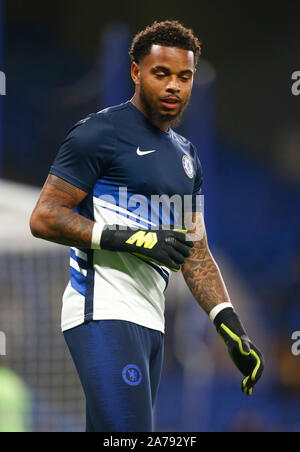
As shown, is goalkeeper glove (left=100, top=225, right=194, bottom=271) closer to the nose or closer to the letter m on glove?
the letter m on glove

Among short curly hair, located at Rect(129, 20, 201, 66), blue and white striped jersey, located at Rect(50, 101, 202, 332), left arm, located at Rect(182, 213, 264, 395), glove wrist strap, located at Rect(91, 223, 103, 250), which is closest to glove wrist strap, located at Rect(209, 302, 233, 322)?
left arm, located at Rect(182, 213, 264, 395)

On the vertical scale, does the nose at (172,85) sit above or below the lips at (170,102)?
above

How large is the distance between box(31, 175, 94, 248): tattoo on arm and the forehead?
1.97 feet

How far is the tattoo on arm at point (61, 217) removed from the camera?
2246 millimetres

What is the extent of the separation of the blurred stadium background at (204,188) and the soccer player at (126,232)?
259 centimetres

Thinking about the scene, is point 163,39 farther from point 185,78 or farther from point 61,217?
point 61,217

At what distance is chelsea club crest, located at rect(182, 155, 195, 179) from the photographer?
8.53 feet

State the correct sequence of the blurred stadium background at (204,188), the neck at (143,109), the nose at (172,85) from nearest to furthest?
1. the nose at (172,85)
2. the neck at (143,109)
3. the blurred stadium background at (204,188)

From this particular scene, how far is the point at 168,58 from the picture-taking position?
242cm

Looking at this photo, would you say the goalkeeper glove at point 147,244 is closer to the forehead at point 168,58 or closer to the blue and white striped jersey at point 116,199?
the blue and white striped jersey at point 116,199

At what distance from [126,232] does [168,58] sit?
0.71 metres

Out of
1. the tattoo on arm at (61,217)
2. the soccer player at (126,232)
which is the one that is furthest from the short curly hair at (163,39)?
the tattoo on arm at (61,217)

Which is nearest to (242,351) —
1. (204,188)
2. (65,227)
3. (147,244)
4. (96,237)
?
(147,244)
